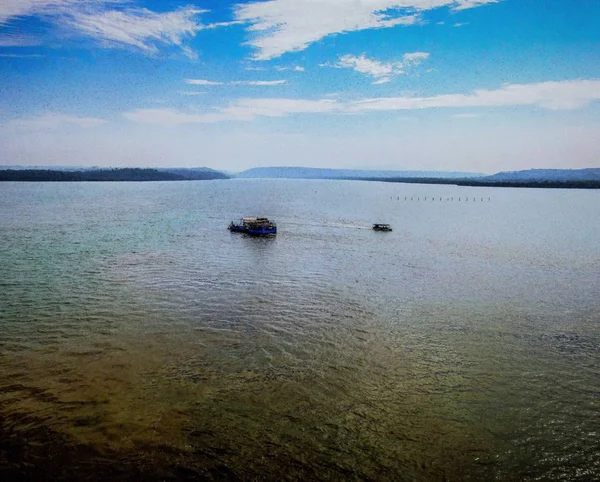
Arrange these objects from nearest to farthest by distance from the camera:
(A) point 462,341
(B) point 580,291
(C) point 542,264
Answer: (A) point 462,341 → (B) point 580,291 → (C) point 542,264

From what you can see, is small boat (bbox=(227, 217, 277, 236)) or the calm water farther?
small boat (bbox=(227, 217, 277, 236))

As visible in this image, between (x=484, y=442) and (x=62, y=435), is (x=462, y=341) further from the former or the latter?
(x=62, y=435)

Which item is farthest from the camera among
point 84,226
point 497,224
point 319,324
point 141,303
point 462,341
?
point 497,224

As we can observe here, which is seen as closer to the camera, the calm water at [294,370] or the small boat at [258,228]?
the calm water at [294,370]

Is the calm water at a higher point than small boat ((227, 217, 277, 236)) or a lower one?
lower

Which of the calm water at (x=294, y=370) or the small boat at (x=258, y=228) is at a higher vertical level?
the small boat at (x=258, y=228)

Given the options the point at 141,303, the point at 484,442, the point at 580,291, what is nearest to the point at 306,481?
the point at 484,442

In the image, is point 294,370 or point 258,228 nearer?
point 294,370

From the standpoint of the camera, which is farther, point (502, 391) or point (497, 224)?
point (497, 224)
